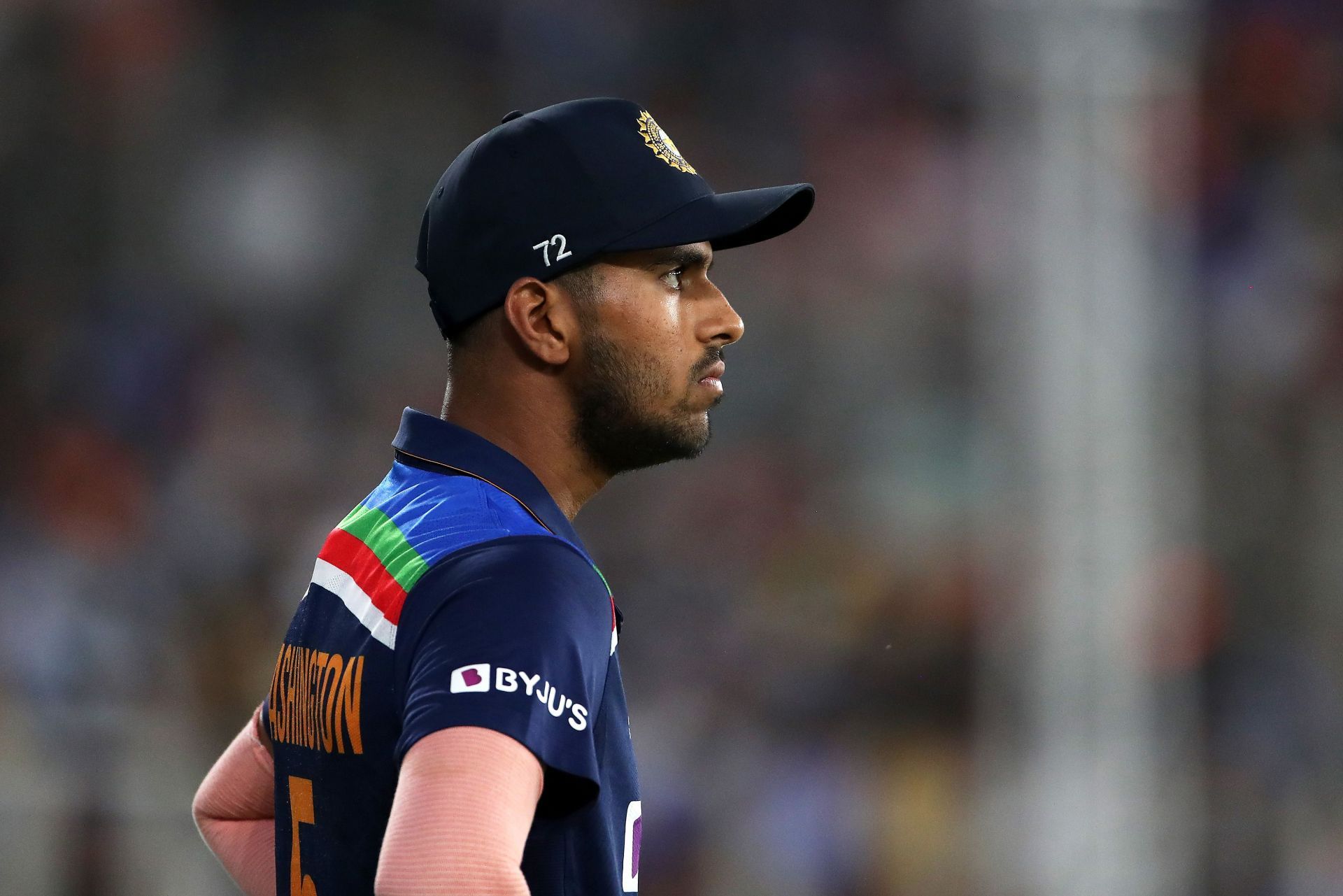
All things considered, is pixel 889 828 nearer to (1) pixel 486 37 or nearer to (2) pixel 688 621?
(2) pixel 688 621

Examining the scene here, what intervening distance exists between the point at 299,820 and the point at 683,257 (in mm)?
826

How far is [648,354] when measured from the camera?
6.08ft

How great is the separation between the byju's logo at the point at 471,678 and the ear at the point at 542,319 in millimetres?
492

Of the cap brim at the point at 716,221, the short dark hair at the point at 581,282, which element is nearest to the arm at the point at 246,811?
the short dark hair at the point at 581,282

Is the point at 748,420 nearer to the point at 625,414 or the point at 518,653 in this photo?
the point at 625,414

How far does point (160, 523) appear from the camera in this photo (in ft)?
21.2

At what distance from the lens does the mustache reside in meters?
1.90

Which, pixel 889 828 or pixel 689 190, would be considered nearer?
pixel 689 190

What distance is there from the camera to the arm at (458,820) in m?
1.36

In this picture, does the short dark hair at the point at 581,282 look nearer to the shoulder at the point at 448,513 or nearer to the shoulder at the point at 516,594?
the shoulder at the point at 448,513

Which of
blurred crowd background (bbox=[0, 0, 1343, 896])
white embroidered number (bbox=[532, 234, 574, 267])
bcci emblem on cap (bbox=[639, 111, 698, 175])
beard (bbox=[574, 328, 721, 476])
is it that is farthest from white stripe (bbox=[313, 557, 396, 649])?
blurred crowd background (bbox=[0, 0, 1343, 896])

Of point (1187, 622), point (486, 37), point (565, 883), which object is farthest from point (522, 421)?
point (486, 37)

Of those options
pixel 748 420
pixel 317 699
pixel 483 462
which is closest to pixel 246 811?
pixel 317 699

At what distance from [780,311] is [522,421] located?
19.8 feet
